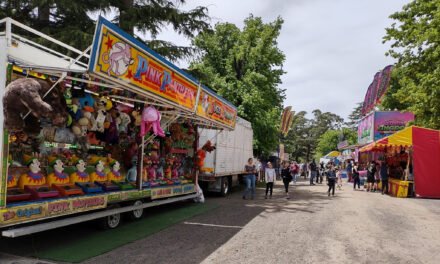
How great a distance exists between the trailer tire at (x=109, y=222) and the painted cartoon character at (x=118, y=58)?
3.65 metres

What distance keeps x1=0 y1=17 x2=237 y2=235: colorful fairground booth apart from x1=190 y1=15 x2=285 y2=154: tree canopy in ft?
44.8

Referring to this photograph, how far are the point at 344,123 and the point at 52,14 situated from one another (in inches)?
4995

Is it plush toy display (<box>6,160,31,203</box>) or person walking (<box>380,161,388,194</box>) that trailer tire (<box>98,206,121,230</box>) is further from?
person walking (<box>380,161,388,194</box>)

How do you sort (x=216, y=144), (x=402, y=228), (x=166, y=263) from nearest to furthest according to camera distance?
(x=166, y=263) < (x=402, y=228) < (x=216, y=144)

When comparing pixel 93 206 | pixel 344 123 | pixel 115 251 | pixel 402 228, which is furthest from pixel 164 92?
pixel 344 123

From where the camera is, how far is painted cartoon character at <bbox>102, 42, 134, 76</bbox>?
603cm

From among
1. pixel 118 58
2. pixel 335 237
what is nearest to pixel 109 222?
pixel 118 58

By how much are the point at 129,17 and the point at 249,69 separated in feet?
43.6

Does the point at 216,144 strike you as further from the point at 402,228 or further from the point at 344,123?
the point at 344,123

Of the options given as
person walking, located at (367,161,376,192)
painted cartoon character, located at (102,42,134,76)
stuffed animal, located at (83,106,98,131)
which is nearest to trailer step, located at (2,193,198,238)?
stuffed animal, located at (83,106,98,131)

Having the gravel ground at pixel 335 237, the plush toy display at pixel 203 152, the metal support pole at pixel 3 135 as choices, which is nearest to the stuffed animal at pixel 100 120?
the metal support pole at pixel 3 135

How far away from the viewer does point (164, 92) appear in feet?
Answer: 27.3

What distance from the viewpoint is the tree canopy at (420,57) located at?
1817cm

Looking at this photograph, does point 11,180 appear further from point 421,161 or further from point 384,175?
point 384,175
